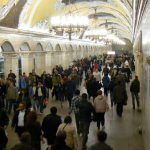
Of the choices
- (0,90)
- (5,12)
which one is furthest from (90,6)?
(0,90)

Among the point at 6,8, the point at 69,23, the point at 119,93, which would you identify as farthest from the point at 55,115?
the point at 6,8

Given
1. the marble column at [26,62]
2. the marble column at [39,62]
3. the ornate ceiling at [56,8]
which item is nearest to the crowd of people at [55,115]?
the ornate ceiling at [56,8]

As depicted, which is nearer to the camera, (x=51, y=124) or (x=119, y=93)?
(x=51, y=124)

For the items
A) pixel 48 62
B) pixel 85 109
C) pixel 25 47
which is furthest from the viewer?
pixel 48 62

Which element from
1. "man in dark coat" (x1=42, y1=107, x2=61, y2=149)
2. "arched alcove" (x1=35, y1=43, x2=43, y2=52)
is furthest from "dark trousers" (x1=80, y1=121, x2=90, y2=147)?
"arched alcove" (x1=35, y1=43, x2=43, y2=52)

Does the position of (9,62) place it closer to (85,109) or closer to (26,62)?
(26,62)

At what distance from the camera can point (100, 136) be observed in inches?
202

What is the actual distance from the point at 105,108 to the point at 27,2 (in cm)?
819

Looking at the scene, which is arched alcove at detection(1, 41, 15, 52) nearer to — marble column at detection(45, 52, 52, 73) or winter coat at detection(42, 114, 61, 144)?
marble column at detection(45, 52, 52, 73)

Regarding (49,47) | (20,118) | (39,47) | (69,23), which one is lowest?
(20,118)

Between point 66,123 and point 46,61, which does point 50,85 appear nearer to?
point 46,61

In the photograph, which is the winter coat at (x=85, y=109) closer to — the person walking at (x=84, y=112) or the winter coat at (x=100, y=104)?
the person walking at (x=84, y=112)

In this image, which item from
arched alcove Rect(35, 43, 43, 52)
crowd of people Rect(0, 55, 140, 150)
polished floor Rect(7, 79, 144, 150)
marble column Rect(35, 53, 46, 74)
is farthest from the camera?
marble column Rect(35, 53, 46, 74)

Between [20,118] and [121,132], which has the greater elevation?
[20,118]
